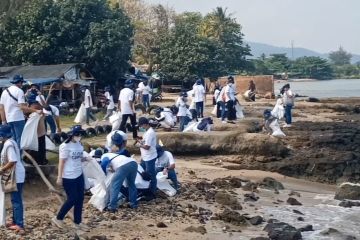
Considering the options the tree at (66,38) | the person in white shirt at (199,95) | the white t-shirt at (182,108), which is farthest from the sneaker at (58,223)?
the tree at (66,38)

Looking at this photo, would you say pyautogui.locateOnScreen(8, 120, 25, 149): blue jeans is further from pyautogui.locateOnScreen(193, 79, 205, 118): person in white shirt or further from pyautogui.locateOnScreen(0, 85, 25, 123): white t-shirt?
pyautogui.locateOnScreen(193, 79, 205, 118): person in white shirt

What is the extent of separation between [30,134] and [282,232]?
5.35 meters

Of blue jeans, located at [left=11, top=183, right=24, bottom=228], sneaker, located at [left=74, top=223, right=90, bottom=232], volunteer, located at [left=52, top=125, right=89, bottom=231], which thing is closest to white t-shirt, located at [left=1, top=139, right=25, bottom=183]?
blue jeans, located at [left=11, top=183, right=24, bottom=228]

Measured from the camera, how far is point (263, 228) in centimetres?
1163

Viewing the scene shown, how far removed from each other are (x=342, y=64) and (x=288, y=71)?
196ft

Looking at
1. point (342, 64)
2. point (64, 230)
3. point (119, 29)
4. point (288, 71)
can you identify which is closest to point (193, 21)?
point (119, 29)

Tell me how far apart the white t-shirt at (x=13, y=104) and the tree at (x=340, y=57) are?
149 m

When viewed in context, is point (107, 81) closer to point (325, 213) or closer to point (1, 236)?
point (325, 213)

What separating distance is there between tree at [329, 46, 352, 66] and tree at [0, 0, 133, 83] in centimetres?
12296

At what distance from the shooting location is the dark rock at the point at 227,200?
43.0 feet

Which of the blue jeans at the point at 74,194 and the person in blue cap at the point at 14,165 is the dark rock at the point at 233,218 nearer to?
the blue jeans at the point at 74,194

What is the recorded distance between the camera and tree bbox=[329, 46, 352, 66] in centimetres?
15856

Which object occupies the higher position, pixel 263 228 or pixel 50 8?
pixel 50 8

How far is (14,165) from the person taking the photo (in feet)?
32.2
